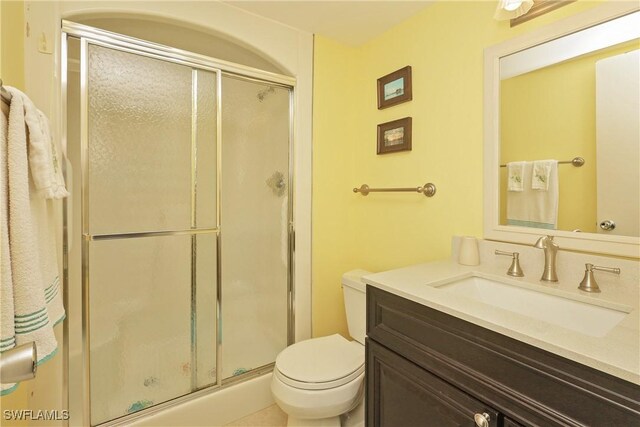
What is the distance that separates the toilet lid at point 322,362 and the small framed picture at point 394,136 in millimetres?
1151

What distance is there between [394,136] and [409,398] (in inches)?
53.7

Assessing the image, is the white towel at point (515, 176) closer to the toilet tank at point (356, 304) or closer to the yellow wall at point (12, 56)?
the toilet tank at point (356, 304)

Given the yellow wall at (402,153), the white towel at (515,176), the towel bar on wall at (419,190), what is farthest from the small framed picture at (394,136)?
the white towel at (515,176)

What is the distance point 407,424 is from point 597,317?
27.1 inches

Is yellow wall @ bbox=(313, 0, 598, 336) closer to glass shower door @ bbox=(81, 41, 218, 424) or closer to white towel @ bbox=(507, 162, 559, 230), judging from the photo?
white towel @ bbox=(507, 162, 559, 230)

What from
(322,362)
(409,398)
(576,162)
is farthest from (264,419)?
(576,162)

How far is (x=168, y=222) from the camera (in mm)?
1559

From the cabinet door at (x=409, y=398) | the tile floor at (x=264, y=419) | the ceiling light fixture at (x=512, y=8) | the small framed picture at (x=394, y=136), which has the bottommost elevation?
the tile floor at (x=264, y=419)

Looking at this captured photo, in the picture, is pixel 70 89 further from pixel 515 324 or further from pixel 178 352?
pixel 515 324

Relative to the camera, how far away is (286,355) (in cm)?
151

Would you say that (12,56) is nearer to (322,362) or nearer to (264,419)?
(322,362)

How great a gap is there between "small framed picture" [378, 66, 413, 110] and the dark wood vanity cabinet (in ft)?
3.87

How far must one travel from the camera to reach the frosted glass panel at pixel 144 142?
4.54 feet

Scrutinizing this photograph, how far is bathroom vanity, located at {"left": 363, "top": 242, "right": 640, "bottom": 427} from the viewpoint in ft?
2.06
